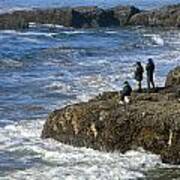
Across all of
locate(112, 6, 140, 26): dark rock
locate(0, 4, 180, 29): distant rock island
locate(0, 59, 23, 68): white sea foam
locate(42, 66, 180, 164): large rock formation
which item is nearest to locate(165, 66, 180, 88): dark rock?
locate(42, 66, 180, 164): large rock formation

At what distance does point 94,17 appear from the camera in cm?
7538

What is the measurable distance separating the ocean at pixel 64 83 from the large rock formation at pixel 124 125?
12.2 inches

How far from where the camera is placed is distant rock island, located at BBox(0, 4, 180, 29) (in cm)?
7462

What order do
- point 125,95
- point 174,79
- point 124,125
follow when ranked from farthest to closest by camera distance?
point 174,79
point 125,95
point 124,125

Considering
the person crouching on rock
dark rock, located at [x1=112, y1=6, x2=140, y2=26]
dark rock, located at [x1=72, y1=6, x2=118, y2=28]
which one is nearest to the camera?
the person crouching on rock

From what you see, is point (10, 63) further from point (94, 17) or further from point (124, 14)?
point (124, 14)

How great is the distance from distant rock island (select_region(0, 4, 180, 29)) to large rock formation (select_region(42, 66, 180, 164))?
51041mm

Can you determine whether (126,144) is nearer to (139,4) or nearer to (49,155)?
(49,155)

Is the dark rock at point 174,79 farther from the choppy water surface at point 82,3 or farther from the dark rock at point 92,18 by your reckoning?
the choppy water surface at point 82,3

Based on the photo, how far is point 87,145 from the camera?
73.8ft

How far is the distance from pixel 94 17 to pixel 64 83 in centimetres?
3935

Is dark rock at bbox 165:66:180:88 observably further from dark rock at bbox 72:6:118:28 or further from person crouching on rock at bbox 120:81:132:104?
dark rock at bbox 72:6:118:28

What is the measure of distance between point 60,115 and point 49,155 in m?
1.81

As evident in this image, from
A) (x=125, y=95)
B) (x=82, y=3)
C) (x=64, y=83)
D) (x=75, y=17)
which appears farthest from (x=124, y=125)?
(x=82, y=3)
